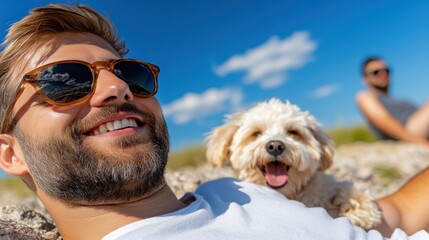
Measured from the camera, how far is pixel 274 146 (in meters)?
3.71

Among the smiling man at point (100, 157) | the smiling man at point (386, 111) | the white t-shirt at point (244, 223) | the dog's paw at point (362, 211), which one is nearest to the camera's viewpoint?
the white t-shirt at point (244, 223)

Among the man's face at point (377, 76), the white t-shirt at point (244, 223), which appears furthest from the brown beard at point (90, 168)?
the man's face at point (377, 76)

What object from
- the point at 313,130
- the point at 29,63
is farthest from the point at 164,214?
the point at 313,130

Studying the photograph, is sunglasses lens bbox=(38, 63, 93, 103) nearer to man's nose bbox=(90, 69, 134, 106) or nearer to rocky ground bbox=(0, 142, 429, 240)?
man's nose bbox=(90, 69, 134, 106)

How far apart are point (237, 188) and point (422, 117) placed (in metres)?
6.65

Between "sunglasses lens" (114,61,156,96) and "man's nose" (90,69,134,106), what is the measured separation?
0.29ft

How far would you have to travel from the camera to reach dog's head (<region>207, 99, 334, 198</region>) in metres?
3.67

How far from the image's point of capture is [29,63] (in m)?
2.78

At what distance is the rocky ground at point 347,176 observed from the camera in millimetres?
2852

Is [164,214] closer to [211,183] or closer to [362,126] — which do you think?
[211,183]

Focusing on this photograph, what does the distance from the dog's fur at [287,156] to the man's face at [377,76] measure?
Result: 609 cm

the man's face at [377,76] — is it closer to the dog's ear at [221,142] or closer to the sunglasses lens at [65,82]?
the dog's ear at [221,142]

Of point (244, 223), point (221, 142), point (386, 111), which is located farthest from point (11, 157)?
point (386, 111)

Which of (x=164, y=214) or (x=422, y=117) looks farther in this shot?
(x=422, y=117)
